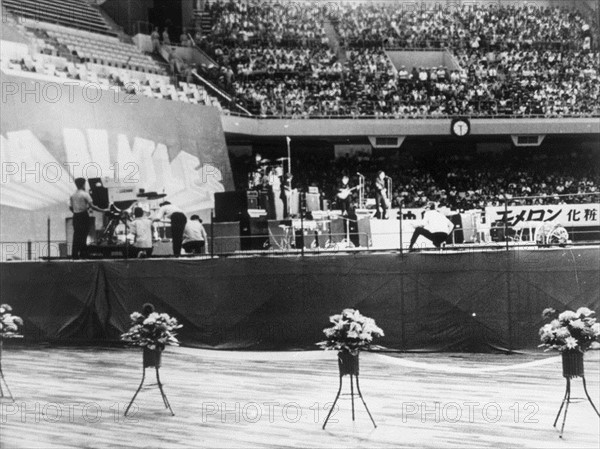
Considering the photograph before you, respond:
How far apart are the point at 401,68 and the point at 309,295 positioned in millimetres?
20433

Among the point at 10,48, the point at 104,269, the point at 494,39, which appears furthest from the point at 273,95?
the point at 104,269

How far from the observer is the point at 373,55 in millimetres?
32188

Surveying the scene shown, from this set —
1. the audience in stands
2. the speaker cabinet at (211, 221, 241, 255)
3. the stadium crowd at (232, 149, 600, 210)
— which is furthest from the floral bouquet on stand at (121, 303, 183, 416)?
the audience in stands

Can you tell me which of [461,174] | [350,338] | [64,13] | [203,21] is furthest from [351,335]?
[203,21]

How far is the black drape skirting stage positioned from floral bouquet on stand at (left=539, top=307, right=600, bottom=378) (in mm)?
4722

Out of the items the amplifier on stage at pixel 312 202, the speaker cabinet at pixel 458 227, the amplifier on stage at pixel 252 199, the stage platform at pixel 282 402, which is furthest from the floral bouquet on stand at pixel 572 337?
the amplifier on stage at pixel 312 202

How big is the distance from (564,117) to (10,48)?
791 inches

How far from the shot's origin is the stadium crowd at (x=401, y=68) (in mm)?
29891

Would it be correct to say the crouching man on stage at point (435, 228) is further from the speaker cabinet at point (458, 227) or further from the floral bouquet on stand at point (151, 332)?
the floral bouquet on stand at point (151, 332)

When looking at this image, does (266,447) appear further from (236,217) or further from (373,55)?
(373,55)

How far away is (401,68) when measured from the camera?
32469 millimetres

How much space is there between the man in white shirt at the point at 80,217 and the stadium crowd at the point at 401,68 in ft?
48.5

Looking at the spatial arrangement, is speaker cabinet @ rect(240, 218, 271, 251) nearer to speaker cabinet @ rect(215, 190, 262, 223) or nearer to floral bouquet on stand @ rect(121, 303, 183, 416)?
speaker cabinet @ rect(215, 190, 262, 223)

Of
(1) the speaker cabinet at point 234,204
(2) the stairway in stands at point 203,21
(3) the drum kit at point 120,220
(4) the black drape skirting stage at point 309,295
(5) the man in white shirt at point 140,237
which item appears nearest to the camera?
(4) the black drape skirting stage at point 309,295
